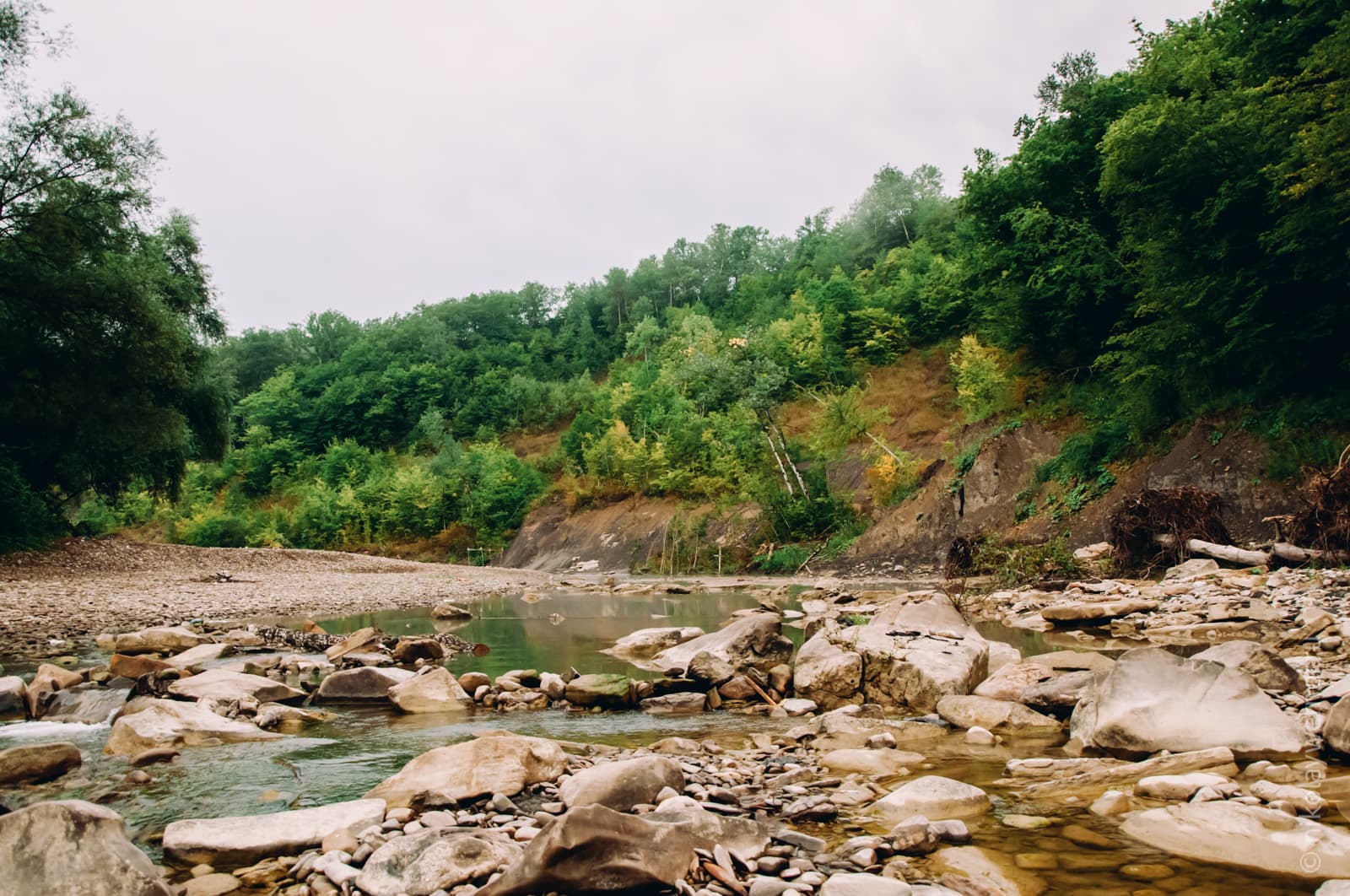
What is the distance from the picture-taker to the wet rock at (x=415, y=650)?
9.59m

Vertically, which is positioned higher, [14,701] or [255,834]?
[255,834]

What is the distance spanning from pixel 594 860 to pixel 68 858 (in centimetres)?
186

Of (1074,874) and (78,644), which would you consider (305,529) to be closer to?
(78,644)

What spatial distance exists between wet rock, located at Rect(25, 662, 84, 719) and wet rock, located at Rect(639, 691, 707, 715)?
17.3 ft

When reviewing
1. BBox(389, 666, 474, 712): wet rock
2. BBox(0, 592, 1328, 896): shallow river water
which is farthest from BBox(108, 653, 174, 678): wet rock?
BBox(389, 666, 474, 712): wet rock

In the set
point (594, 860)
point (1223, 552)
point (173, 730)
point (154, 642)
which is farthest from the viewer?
point (1223, 552)

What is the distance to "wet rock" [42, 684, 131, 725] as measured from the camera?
621cm

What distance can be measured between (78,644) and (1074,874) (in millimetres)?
13031

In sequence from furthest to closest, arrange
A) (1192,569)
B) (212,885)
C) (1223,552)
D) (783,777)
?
(1223,552) < (1192,569) < (783,777) < (212,885)

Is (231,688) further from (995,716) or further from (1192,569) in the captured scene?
(1192,569)

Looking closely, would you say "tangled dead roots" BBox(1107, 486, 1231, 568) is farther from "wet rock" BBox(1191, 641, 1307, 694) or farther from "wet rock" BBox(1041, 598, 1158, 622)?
"wet rock" BBox(1191, 641, 1307, 694)

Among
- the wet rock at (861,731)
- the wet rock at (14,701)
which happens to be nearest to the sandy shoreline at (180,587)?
the wet rock at (14,701)

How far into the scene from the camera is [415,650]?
384 inches

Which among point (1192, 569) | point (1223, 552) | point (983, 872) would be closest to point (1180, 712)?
point (983, 872)
